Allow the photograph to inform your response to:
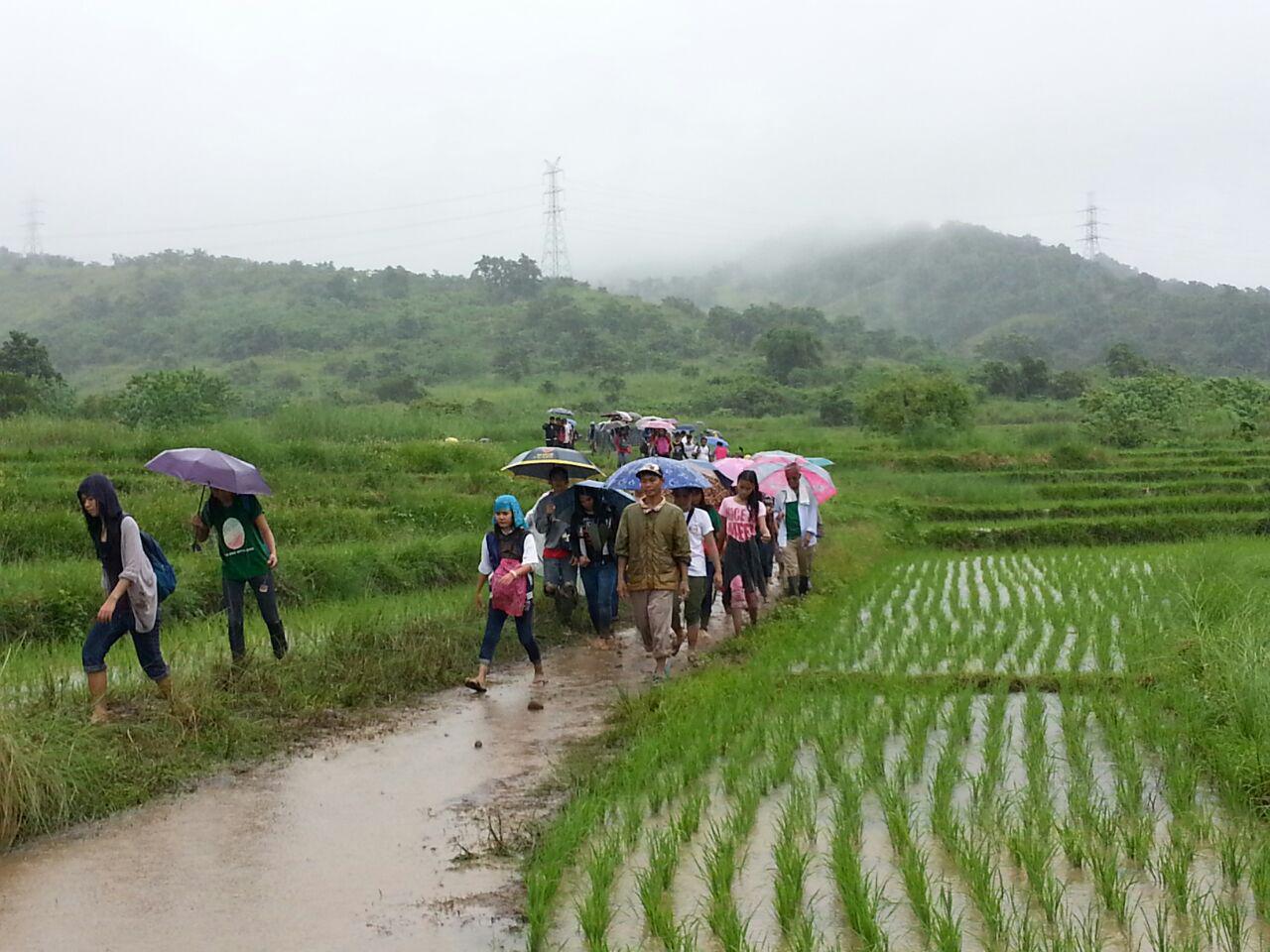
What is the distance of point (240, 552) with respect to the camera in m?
8.26

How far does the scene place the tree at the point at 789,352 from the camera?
6094cm

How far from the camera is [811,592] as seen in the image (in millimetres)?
13250

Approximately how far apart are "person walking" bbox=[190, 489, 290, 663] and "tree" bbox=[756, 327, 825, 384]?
5348 centimetres

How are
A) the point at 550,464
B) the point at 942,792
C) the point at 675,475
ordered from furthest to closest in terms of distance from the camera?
the point at 550,464
the point at 675,475
the point at 942,792

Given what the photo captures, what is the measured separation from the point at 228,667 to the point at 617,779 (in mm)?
3100

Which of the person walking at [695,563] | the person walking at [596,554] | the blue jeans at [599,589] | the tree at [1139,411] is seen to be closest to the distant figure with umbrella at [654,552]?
the person walking at [695,563]

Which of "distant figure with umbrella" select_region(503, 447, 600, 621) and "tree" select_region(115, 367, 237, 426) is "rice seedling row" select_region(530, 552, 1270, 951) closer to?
"distant figure with umbrella" select_region(503, 447, 600, 621)

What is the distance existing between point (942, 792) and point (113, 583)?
4686mm

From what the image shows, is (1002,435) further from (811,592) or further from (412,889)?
(412,889)

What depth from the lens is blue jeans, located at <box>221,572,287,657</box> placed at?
818 centimetres

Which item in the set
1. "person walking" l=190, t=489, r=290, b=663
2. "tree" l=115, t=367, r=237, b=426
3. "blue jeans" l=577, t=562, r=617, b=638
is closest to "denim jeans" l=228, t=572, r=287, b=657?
"person walking" l=190, t=489, r=290, b=663

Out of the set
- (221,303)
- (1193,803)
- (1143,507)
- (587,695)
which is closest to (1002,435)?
(1143,507)

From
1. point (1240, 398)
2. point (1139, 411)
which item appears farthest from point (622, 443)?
point (1240, 398)

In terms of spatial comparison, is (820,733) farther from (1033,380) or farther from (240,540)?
(1033,380)
